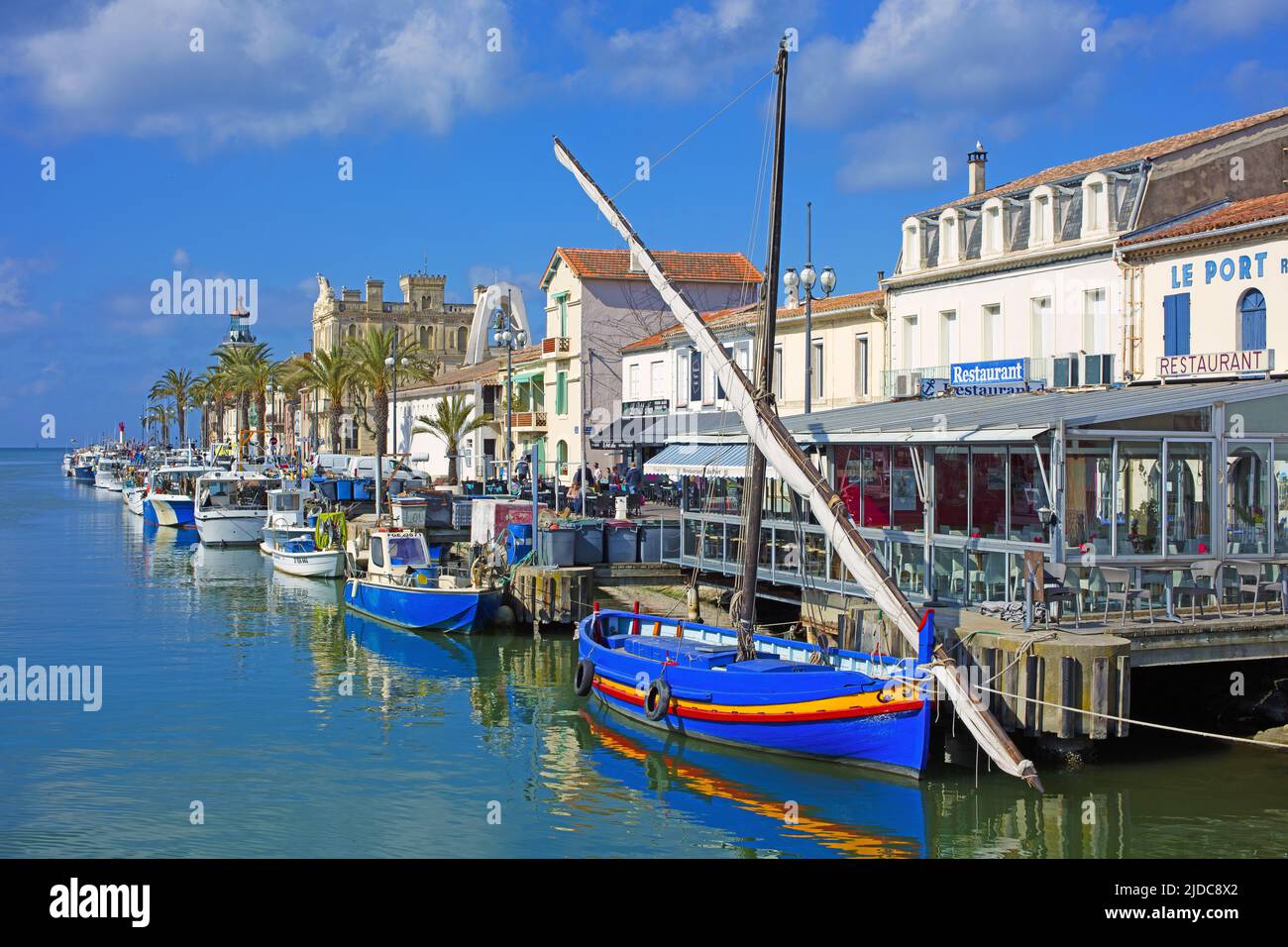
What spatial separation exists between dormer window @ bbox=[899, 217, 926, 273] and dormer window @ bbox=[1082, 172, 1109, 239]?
6.80m

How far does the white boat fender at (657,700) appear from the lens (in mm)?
22422

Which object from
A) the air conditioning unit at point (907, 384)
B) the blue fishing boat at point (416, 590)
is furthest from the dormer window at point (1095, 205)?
the blue fishing boat at point (416, 590)

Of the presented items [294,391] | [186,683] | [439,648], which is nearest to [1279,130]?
[439,648]

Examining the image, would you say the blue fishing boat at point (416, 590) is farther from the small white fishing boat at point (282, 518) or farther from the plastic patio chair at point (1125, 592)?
the plastic patio chair at point (1125, 592)

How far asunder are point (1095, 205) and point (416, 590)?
813 inches

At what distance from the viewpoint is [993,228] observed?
37438mm

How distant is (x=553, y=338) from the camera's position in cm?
6347

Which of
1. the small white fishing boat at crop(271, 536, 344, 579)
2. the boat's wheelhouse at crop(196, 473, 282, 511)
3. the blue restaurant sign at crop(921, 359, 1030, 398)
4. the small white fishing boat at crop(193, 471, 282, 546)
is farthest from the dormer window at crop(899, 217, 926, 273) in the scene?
the boat's wheelhouse at crop(196, 473, 282, 511)

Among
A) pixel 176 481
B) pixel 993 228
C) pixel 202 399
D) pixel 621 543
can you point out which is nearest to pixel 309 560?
pixel 621 543

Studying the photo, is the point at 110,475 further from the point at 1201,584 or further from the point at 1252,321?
the point at 1201,584

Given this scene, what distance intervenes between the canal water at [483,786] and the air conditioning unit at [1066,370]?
13.5 meters

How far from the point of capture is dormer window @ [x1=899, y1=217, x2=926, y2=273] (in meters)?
40.7

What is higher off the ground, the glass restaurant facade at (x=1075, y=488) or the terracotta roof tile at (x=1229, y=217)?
the terracotta roof tile at (x=1229, y=217)

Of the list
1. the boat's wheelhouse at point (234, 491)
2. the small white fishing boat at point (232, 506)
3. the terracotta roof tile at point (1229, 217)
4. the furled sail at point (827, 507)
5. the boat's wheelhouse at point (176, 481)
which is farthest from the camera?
the boat's wheelhouse at point (176, 481)
